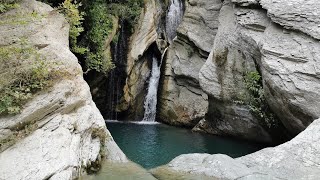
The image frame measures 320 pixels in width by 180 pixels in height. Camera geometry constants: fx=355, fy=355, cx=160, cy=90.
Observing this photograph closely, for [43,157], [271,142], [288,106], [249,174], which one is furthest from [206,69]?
[43,157]

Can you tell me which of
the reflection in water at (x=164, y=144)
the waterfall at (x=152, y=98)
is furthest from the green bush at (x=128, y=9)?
the reflection in water at (x=164, y=144)

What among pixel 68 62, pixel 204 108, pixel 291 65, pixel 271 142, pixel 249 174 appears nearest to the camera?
pixel 249 174

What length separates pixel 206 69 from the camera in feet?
56.8

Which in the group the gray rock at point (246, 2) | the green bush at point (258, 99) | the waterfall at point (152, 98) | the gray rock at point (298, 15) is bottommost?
the waterfall at point (152, 98)

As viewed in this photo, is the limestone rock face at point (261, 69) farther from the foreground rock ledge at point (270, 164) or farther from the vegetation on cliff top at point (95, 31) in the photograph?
the vegetation on cliff top at point (95, 31)

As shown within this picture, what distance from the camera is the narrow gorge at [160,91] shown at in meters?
8.49

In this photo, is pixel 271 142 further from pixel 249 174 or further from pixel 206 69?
pixel 249 174

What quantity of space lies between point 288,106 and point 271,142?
16.2 feet

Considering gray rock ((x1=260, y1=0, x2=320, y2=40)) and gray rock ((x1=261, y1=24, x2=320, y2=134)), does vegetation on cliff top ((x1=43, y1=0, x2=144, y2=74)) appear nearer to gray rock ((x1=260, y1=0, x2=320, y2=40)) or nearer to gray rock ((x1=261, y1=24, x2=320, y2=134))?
gray rock ((x1=261, y1=24, x2=320, y2=134))

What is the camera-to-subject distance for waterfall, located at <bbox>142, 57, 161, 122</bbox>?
23547 mm

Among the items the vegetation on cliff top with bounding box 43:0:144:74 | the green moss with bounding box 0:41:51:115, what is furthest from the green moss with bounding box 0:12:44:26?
the vegetation on cliff top with bounding box 43:0:144:74

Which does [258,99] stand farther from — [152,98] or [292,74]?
[152,98]

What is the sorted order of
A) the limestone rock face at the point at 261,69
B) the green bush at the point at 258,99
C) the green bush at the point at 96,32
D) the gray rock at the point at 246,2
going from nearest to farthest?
the limestone rock face at the point at 261,69, the gray rock at the point at 246,2, the green bush at the point at 258,99, the green bush at the point at 96,32

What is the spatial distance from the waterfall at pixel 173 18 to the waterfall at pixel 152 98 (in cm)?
250
